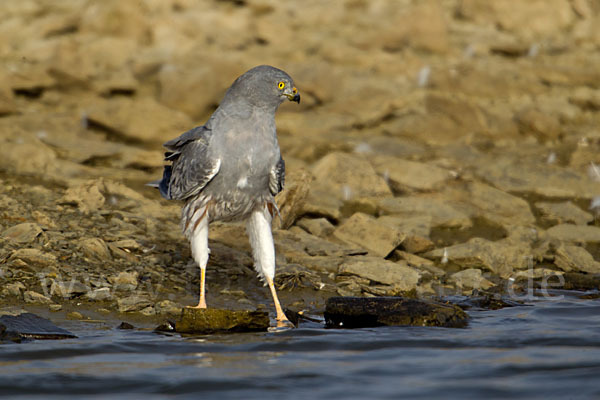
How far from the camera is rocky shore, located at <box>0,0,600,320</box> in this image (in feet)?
29.1

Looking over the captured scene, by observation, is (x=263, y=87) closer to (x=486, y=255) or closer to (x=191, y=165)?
(x=191, y=165)

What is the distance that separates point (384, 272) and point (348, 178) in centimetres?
303

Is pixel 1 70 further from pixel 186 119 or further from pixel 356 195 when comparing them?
pixel 356 195

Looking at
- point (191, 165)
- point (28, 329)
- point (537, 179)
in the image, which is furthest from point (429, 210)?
point (28, 329)

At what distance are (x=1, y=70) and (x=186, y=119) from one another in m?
3.55

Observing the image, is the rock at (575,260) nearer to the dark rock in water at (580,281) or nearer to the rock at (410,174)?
the dark rock in water at (580,281)

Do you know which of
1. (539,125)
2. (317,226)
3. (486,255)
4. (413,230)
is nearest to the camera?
(486,255)

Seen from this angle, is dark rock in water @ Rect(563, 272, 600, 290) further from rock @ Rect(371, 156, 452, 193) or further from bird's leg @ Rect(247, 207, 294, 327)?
bird's leg @ Rect(247, 207, 294, 327)

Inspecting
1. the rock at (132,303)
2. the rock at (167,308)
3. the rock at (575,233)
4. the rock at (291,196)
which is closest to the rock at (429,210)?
the rock at (575,233)

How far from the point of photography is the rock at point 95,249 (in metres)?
8.69

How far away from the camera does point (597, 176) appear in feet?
42.6

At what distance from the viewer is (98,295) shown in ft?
26.0

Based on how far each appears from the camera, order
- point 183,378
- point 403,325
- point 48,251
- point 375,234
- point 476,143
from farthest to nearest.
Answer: point 476,143 < point 375,234 < point 48,251 < point 403,325 < point 183,378

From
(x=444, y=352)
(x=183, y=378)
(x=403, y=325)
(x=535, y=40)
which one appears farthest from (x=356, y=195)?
(x=535, y=40)
